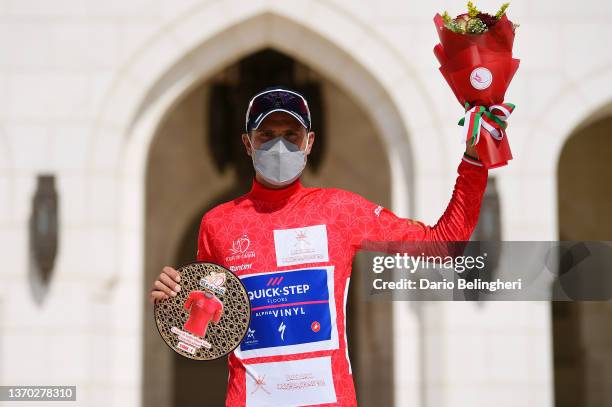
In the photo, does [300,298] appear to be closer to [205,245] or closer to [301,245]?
[301,245]

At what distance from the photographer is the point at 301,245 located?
2359mm

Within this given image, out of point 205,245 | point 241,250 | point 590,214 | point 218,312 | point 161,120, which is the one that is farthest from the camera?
point 590,214

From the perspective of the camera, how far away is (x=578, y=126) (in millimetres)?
6930

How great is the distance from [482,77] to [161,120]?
5.09 meters

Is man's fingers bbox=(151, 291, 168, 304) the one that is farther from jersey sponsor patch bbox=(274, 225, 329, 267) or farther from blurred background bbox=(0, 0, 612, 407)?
blurred background bbox=(0, 0, 612, 407)

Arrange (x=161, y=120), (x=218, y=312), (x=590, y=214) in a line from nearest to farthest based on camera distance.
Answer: (x=218, y=312) → (x=161, y=120) → (x=590, y=214)

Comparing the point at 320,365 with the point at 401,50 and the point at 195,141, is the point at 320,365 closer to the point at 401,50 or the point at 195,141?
the point at 401,50

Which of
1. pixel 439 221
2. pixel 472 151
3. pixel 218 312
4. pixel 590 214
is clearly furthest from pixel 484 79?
pixel 590 214

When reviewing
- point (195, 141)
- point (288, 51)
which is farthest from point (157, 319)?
point (195, 141)

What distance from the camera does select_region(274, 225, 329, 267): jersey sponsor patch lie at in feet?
7.71

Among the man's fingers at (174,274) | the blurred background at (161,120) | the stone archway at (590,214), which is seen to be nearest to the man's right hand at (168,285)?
the man's fingers at (174,274)

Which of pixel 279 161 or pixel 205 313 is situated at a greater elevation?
pixel 279 161

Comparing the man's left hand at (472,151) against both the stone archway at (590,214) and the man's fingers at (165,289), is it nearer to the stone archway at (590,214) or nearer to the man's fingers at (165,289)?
the man's fingers at (165,289)

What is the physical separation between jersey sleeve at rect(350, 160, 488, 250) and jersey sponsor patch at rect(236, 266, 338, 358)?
0.16 metres
